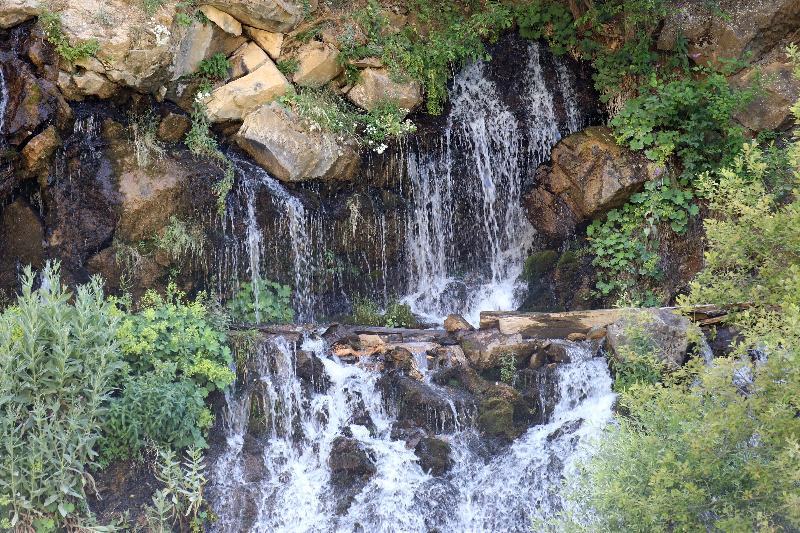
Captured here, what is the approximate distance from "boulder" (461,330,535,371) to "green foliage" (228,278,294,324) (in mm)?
2455

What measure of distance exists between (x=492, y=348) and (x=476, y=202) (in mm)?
2932

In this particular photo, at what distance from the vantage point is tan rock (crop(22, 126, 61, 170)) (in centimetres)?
665

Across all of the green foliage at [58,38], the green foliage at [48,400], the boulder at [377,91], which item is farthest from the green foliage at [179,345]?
the boulder at [377,91]

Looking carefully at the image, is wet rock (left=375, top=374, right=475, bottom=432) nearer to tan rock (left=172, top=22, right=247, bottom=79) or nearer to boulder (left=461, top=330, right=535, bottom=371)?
boulder (left=461, top=330, right=535, bottom=371)

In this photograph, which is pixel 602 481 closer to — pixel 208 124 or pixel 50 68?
pixel 208 124

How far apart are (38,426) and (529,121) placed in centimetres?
674

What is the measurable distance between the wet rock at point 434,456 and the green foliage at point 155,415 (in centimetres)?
181

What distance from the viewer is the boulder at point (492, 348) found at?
622cm

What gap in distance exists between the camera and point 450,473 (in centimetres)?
549

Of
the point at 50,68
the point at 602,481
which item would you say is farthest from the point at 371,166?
the point at 602,481

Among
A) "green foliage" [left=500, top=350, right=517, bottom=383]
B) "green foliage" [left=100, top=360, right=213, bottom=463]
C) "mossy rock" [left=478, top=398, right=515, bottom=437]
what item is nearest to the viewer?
"green foliage" [left=100, top=360, right=213, bottom=463]

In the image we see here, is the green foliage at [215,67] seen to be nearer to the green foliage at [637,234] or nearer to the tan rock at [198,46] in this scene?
the tan rock at [198,46]

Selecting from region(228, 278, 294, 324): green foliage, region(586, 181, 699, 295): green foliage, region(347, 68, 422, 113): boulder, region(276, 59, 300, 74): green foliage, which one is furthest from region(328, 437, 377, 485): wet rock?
region(276, 59, 300, 74): green foliage

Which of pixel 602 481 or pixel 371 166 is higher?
pixel 371 166
